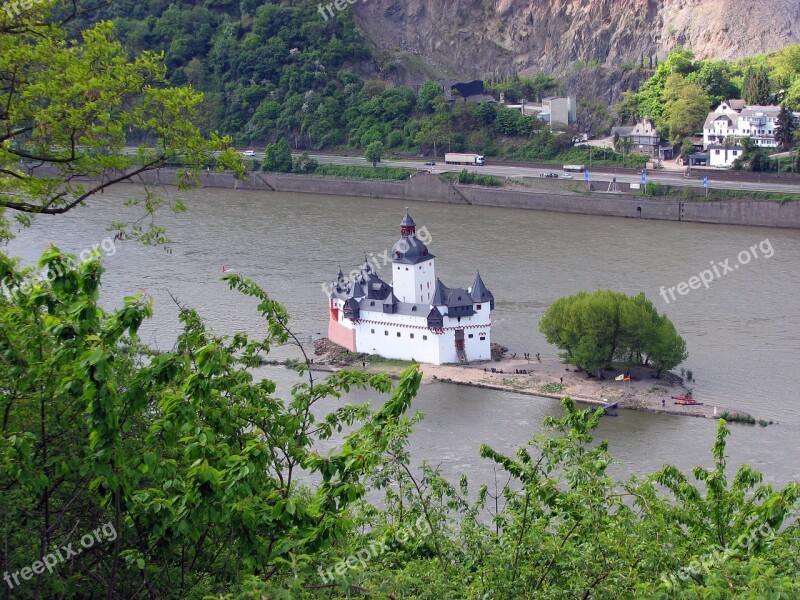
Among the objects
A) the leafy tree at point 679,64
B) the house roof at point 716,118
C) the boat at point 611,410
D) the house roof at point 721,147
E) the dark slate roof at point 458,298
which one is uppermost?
the leafy tree at point 679,64

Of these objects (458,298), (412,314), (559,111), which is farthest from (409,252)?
(559,111)

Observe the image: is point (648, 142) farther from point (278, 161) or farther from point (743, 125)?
point (278, 161)

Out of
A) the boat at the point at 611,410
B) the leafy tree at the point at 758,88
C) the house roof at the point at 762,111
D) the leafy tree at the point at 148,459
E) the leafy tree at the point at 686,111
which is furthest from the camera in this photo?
the leafy tree at the point at 758,88

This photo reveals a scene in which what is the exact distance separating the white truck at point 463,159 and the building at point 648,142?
3.92 metres

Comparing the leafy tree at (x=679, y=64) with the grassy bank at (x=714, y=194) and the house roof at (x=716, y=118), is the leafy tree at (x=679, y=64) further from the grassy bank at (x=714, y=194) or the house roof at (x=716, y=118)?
the grassy bank at (x=714, y=194)

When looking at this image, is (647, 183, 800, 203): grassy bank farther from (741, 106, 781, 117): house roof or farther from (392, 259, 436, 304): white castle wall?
(392, 259, 436, 304): white castle wall

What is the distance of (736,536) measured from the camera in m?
5.40

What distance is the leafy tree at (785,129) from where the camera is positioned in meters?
30.0

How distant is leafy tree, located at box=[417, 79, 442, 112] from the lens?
36.4 metres

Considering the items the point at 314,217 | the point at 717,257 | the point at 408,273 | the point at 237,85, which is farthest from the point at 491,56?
the point at 408,273

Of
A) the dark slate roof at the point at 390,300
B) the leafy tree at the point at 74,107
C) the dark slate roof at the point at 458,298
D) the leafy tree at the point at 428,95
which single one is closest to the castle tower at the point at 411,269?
the dark slate roof at the point at 390,300

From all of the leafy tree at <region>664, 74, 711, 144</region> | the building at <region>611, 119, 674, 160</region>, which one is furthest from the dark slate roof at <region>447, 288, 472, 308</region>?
the leafy tree at <region>664, 74, 711, 144</region>

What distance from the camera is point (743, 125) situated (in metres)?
31.0

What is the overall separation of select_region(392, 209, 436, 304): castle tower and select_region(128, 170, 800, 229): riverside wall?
9.20 metres
